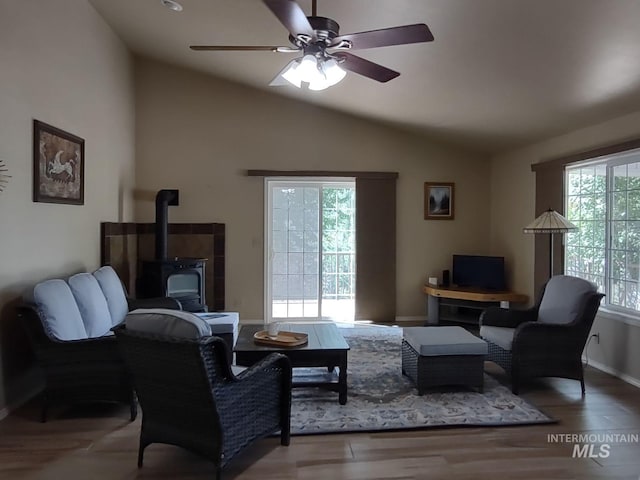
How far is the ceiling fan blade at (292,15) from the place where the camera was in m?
2.25

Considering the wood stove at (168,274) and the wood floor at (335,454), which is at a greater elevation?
the wood stove at (168,274)

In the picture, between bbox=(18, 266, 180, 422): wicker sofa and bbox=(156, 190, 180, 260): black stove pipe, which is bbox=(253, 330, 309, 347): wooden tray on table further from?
bbox=(156, 190, 180, 260): black stove pipe

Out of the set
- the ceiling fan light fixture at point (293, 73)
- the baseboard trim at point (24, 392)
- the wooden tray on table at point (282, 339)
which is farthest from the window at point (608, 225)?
the baseboard trim at point (24, 392)

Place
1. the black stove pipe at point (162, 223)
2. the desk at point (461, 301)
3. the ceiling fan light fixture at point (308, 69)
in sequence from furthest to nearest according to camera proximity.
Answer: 1. the desk at point (461, 301)
2. the black stove pipe at point (162, 223)
3. the ceiling fan light fixture at point (308, 69)

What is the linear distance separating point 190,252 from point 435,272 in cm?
341

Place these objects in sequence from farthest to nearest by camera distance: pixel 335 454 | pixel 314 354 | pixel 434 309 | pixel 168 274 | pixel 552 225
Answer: pixel 434 309 → pixel 168 274 → pixel 552 225 → pixel 314 354 → pixel 335 454

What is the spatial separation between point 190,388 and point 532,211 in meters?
4.68

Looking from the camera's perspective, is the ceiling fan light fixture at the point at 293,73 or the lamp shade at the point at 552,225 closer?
the ceiling fan light fixture at the point at 293,73

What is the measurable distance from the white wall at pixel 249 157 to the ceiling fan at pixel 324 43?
3.02m

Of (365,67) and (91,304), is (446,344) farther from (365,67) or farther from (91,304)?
(91,304)

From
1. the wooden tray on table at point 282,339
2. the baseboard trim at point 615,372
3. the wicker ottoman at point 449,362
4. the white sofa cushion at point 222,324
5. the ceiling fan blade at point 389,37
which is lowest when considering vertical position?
the baseboard trim at point 615,372

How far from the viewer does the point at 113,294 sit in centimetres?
412

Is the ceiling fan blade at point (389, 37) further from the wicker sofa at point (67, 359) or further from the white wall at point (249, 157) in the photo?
the white wall at point (249, 157)

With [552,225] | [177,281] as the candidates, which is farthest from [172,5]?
[552,225]
